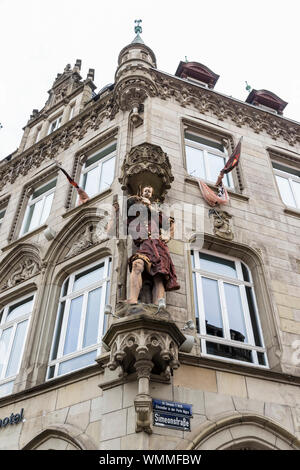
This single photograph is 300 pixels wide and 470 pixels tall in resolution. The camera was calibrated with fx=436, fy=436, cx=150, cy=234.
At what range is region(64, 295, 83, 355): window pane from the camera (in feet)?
30.4

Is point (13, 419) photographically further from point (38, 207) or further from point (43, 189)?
point (43, 189)

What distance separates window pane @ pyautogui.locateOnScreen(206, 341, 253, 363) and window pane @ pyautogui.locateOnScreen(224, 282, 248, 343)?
279mm

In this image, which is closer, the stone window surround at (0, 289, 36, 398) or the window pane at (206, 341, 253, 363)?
the window pane at (206, 341, 253, 363)

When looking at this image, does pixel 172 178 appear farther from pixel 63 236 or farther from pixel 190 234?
pixel 63 236

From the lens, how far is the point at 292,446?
7203 mm

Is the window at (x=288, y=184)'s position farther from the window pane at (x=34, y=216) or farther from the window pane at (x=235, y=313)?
the window pane at (x=34, y=216)

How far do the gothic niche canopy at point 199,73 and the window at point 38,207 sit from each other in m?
6.83

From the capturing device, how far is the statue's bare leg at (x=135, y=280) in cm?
744

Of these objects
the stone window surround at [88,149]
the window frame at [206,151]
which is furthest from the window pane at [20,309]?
the window frame at [206,151]

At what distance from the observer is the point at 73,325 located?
958 cm

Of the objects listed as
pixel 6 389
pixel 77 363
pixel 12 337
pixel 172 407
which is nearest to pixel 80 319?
pixel 77 363

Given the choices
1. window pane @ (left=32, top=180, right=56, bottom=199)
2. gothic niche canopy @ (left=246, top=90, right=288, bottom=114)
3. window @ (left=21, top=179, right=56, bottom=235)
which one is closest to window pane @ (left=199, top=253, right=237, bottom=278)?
window @ (left=21, top=179, right=56, bottom=235)

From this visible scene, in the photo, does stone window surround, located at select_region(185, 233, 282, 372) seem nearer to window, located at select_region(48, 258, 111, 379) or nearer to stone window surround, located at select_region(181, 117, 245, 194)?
window, located at select_region(48, 258, 111, 379)

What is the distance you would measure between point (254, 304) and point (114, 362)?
13.2ft
